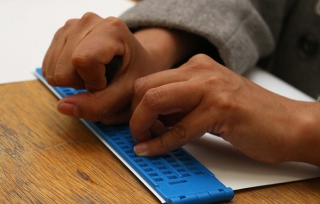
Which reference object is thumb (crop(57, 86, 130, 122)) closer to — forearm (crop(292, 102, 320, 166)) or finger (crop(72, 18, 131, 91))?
finger (crop(72, 18, 131, 91))

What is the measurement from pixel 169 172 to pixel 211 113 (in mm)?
84

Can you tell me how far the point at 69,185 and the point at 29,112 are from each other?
0.17 m

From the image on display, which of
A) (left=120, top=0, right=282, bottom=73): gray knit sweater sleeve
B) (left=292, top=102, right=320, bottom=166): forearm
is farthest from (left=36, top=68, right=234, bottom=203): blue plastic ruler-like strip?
(left=120, top=0, right=282, bottom=73): gray knit sweater sleeve

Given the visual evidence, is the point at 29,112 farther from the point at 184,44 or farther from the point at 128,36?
the point at 184,44

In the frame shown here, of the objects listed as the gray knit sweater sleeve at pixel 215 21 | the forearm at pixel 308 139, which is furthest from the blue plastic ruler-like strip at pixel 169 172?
the gray knit sweater sleeve at pixel 215 21

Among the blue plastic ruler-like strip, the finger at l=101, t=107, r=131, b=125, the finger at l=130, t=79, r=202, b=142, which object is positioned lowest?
the blue plastic ruler-like strip

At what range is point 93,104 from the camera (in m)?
0.56

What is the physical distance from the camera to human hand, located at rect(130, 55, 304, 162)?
0.52m

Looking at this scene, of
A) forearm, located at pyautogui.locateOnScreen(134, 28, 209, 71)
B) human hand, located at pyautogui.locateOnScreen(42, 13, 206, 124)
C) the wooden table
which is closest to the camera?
the wooden table

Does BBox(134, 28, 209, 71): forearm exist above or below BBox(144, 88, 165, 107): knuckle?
below

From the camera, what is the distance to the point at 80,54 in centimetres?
53

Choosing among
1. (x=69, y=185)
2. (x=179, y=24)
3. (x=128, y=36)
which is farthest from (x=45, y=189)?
(x=179, y=24)

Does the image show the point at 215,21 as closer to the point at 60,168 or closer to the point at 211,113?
the point at 211,113

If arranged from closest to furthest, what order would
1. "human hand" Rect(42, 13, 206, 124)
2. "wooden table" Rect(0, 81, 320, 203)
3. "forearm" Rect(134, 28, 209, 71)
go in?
"wooden table" Rect(0, 81, 320, 203) < "human hand" Rect(42, 13, 206, 124) < "forearm" Rect(134, 28, 209, 71)
